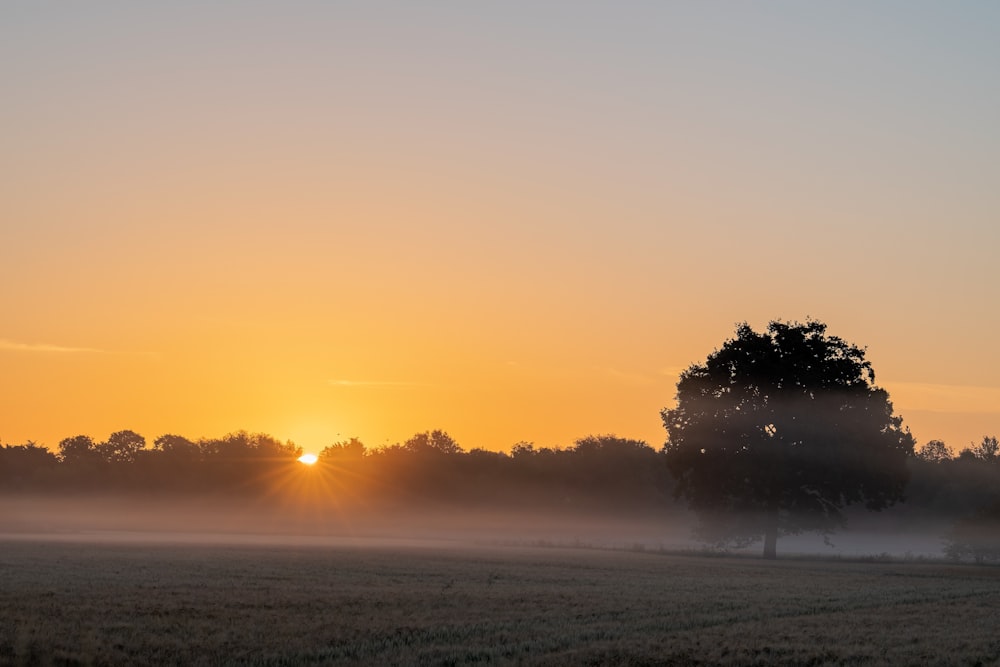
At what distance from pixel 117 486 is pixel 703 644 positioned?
127m

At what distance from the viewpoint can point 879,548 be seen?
102 m

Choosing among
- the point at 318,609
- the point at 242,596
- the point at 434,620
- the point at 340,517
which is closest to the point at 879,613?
the point at 434,620

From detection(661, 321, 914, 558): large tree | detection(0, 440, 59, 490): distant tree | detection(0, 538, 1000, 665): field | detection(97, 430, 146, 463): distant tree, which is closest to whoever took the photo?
detection(0, 538, 1000, 665): field

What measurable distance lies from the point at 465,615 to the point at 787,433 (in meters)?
44.6

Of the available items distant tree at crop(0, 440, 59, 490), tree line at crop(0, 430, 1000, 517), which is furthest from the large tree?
distant tree at crop(0, 440, 59, 490)

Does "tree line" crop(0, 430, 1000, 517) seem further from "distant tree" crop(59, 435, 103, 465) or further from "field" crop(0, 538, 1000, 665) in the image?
"field" crop(0, 538, 1000, 665)

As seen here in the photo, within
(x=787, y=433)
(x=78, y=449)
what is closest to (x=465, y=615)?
(x=787, y=433)

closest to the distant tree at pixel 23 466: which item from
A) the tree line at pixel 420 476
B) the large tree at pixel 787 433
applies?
the tree line at pixel 420 476

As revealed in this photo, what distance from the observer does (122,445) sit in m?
190

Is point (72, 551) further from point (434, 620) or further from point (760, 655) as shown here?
point (760, 655)

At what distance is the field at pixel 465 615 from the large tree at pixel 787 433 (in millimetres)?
19874

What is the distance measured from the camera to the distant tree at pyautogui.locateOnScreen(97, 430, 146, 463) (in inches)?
6959

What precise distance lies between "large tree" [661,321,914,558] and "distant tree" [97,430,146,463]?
387ft

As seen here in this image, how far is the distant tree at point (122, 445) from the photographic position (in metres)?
177
